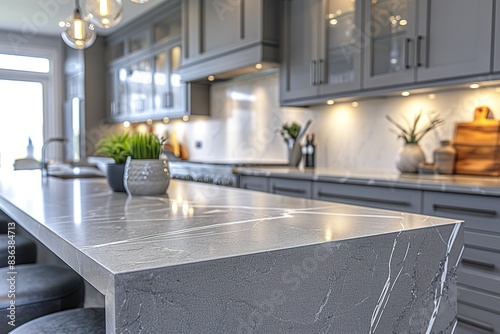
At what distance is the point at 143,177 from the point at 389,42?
5.71 feet

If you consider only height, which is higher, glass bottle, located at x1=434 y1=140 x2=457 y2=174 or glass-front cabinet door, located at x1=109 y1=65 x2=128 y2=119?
glass-front cabinet door, located at x1=109 y1=65 x2=128 y2=119

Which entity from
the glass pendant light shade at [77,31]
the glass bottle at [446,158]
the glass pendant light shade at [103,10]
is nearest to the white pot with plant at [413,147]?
the glass bottle at [446,158]

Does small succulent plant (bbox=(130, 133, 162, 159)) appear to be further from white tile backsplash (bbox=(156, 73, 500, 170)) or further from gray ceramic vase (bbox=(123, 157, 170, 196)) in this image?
white tile backsplash (bbox=(156, 73, 500, 170))

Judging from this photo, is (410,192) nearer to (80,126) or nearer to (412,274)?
(412,274)

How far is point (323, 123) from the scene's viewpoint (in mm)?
3502

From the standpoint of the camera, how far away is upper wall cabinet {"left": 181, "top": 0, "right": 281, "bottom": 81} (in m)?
3.30

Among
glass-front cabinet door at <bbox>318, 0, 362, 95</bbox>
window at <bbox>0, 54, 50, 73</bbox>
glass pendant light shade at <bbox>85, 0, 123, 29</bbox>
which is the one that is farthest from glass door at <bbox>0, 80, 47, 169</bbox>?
glass-front cabinet door at <bbox>318, 0, 362, 95</bbox>

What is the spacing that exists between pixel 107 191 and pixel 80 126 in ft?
15.9

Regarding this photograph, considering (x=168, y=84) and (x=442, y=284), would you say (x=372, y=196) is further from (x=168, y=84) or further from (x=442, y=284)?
(x=168, y=84)

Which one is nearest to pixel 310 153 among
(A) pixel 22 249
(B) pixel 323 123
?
(B) pixel 323 123

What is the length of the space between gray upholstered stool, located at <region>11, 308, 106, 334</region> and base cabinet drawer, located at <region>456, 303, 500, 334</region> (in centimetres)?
162

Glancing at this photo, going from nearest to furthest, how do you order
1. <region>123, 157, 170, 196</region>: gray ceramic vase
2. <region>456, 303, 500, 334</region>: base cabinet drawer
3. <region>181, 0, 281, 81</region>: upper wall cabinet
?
<region>123, 157, 170, 196</region>: gray ceramic vase
<region>456, 303, 500, 334</region>: base cabinet drawer
<region>181, 0, 281, 81</region>: upper wall cabinet

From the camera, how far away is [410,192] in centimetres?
213

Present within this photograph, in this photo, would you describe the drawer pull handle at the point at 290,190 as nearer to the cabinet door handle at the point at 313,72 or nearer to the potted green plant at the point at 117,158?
the cabinet door handle at the point at 313,72
